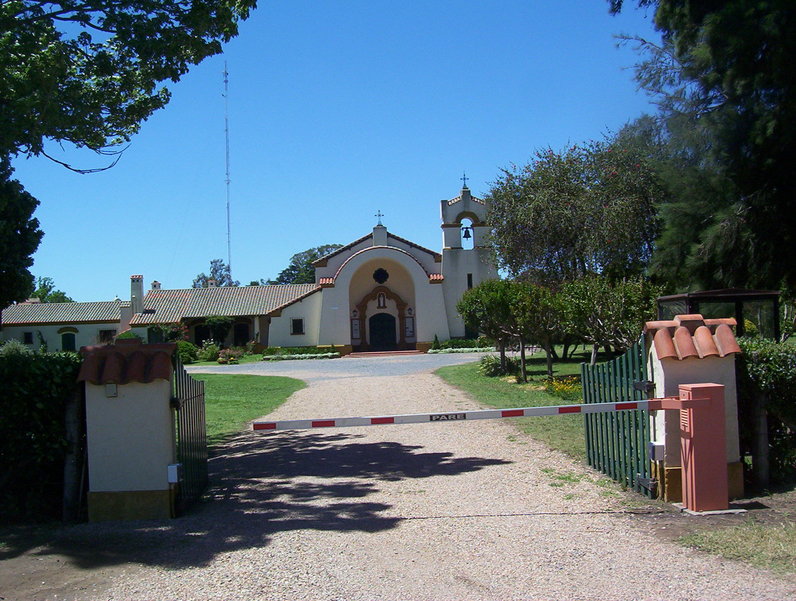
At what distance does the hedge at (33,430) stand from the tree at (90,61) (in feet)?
9.86

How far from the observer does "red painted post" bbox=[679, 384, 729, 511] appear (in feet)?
20.3

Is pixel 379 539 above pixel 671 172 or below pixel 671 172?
below

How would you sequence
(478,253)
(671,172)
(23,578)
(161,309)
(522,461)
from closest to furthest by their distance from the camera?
(23,578), (522,461), (671,172), (478,253), (161,309)

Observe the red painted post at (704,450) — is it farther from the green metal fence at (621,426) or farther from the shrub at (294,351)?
the shrub at (294,351)

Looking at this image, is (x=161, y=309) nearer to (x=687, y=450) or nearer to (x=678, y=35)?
(x=678, y=35)

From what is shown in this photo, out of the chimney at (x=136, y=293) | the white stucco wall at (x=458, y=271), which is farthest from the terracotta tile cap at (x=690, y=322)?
the chimney at (x=136, y=293)

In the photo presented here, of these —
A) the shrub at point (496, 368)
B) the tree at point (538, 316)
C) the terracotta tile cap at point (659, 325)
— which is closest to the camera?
the terracotta tile cap at point (659, 325)

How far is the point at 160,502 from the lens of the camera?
21.4 feet

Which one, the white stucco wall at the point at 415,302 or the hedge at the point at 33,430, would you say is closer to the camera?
the hedge at the point at 33,430

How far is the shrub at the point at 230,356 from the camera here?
42.2 m

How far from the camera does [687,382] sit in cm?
661

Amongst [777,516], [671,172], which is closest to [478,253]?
[671,172]

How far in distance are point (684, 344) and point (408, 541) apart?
3.07 meters

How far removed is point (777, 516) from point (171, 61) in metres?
8.49
